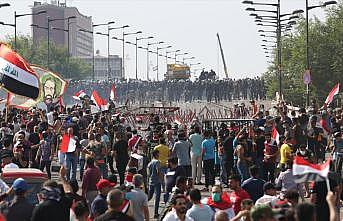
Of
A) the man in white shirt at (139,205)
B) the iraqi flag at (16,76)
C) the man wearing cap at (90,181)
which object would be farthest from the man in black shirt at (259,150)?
the man in white shirt at (139,205)

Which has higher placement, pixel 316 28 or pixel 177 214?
pixel 316 28

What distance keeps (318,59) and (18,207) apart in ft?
181

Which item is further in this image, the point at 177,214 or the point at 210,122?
the point at 210,122

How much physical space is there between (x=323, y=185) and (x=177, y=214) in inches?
121

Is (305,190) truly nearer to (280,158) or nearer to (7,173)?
(280,158)

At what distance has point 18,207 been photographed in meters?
13.2

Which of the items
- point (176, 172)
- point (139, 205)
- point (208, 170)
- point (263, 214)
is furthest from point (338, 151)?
point (263, 214)

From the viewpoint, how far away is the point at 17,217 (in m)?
13.2

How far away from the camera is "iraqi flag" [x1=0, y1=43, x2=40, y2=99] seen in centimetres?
2530

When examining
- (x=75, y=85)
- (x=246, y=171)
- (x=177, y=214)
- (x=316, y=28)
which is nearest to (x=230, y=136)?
(x=246, y=171)

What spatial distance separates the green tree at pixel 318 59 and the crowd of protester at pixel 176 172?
3296cm

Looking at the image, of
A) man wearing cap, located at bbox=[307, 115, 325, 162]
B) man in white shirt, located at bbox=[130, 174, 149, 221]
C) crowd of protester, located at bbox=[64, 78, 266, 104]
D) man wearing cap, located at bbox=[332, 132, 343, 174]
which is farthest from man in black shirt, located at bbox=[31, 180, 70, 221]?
crowd of protester, located at bbox=[64, 78, 266, 104]

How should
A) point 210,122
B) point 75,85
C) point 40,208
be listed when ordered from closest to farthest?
point 40,208 → point 210,122 → point 75,85

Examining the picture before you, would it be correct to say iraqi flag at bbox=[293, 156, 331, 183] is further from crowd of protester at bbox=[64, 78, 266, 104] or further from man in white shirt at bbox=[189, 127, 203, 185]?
crowd of protester at bbox=[64, 78, 266, 104]
